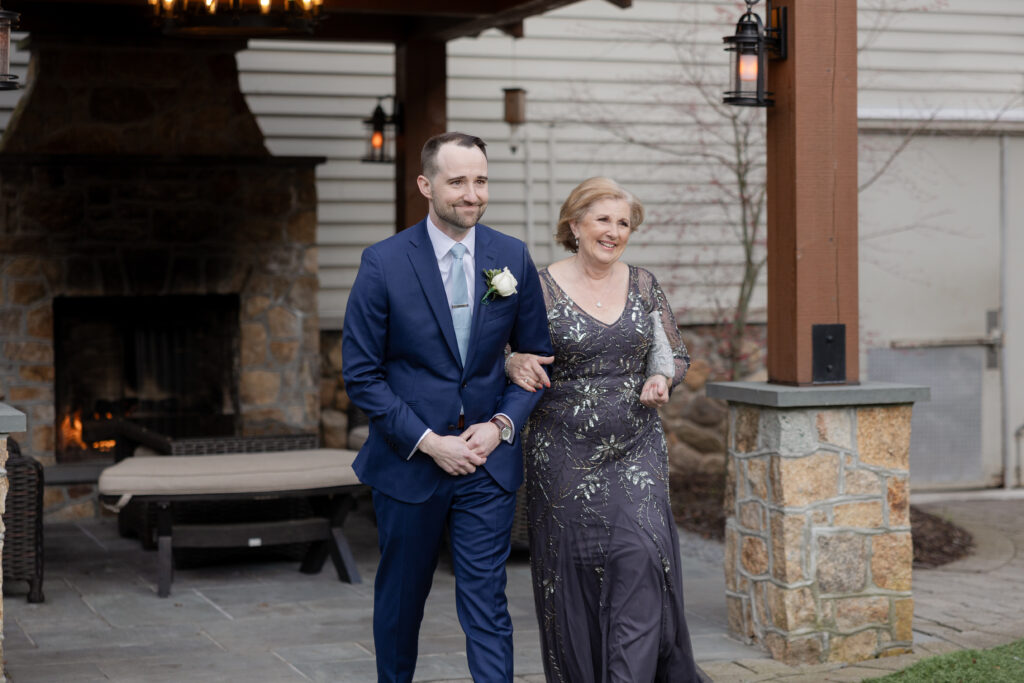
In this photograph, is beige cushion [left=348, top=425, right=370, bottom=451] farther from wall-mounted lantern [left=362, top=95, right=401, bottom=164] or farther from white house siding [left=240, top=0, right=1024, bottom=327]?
wall-mounted lantern [left=362, top=95, right=401, bottom=164]

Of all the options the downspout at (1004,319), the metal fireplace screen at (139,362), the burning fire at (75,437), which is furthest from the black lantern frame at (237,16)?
the downspout at (1004,319)

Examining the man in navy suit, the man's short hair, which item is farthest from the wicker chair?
the man's short hair

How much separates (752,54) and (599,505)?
6.35 ft

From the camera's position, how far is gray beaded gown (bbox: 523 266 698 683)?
4.36 metres

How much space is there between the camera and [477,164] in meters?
4.06

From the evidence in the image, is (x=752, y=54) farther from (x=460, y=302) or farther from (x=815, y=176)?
(x=460, y=302)

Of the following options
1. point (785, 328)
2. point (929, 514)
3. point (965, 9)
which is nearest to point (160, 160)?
point (785, 328)

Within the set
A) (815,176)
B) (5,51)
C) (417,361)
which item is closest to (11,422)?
(417,361)

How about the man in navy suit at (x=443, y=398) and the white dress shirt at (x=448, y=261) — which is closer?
the man in navy suit at (x=443, y=398)

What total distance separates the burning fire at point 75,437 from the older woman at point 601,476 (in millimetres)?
5177

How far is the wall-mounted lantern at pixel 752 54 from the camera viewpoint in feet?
16.9

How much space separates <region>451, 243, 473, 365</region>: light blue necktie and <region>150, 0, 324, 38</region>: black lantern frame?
2.53 m

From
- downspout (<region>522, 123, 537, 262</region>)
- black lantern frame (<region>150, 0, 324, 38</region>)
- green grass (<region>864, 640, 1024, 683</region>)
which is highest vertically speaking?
black lantern frame (<region>150, 0, 324, 38</region>)

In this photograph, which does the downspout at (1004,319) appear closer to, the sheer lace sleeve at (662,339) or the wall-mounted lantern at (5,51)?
the sheer lace sleeve at (662,339)
